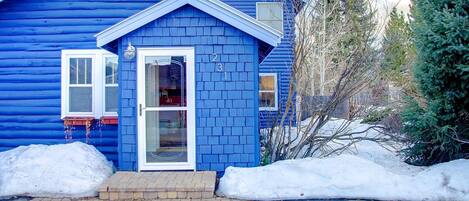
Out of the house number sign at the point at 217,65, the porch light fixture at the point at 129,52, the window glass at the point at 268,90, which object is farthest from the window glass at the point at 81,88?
the window glass at the point at 268,90

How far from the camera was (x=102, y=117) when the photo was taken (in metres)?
8.85

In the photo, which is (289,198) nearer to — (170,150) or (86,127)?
(170,150)

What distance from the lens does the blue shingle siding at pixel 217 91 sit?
7266 millimetres

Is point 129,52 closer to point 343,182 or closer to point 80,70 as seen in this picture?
point 80,70

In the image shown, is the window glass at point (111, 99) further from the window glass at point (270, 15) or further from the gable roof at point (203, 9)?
the window glass at point (270, 15)

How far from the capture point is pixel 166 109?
731cm

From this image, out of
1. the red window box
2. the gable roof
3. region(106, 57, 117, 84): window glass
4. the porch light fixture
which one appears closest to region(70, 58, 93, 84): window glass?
region(106, 57, 117, 84): window glass

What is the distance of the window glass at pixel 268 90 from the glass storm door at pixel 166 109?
22.4 feet

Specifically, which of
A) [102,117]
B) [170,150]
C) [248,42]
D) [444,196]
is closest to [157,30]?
[248,42]

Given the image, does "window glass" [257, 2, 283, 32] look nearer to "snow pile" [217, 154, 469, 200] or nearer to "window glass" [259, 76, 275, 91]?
"window glass" [259, 76, 275, 91]

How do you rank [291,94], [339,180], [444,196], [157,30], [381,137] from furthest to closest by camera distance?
1. [381,137]
2. [291,94]
3. [157,30]
4. [339,180]
5. [444,196]

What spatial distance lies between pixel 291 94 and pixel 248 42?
178 centimetres

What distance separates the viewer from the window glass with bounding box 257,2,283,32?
40.7ft

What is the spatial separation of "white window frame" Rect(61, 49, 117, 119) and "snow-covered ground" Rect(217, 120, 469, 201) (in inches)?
135
